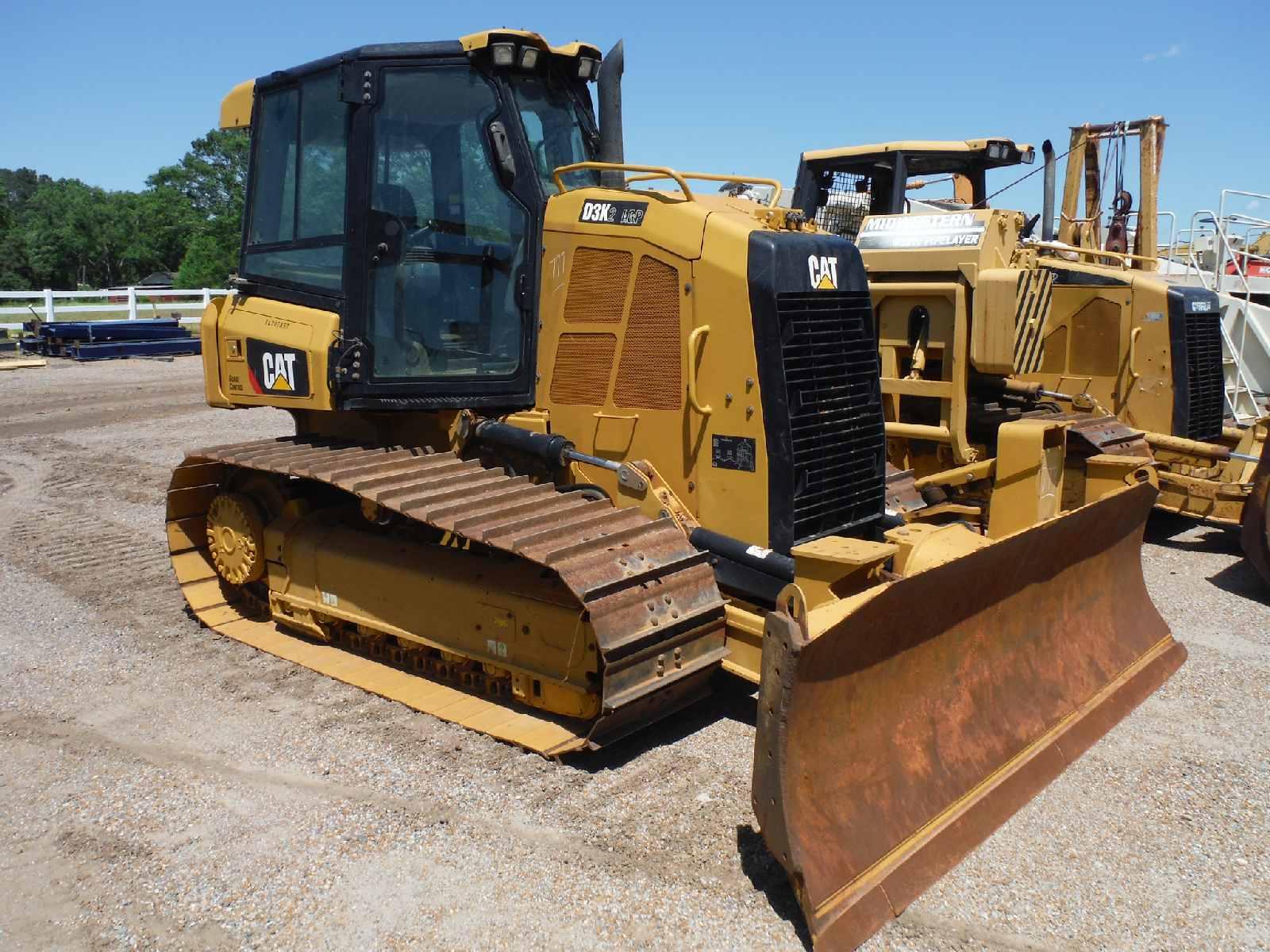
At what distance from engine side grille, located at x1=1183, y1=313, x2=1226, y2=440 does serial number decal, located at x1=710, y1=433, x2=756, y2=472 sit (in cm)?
613

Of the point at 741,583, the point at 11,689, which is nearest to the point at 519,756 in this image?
the point at 741,583

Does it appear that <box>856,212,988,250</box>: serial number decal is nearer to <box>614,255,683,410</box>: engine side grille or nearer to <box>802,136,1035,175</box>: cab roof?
<box>802,136,1035,175</box>: cab roof

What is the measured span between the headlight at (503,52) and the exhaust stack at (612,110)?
0.48m

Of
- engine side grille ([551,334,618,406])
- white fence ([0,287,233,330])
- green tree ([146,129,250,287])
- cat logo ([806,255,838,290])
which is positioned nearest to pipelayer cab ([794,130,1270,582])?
cat logo ([806,255,838,290])

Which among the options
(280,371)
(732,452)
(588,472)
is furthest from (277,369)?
(732,452)

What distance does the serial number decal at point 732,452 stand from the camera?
14.9 ft

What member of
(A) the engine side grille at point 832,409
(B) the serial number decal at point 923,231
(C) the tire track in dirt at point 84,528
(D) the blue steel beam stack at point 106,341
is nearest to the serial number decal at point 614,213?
(A) the engine side grille at point 832,409

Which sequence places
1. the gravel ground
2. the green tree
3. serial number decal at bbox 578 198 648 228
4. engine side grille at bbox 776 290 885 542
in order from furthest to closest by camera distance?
1. the green tree
2. serial number decal at bbox 578 198 648 228
3. engine side grille at bbox 776 290 885 542
4. the gravel ground

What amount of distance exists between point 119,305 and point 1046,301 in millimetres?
24170

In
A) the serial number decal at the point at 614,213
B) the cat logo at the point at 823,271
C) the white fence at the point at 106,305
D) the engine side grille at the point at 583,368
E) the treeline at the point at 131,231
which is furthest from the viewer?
the treeline at the point at 131,231

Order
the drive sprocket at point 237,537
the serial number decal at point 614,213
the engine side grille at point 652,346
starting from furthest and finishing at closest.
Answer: the drive sprocket at point 237,537 → the serial number decal at point 614,213 → the engine side grille at point 652,346

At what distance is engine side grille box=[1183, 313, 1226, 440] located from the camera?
9.05 metres

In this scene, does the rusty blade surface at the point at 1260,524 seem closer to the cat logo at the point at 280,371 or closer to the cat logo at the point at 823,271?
the cat logo at the point at 823,271

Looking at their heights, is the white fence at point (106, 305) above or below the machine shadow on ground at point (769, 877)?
above
